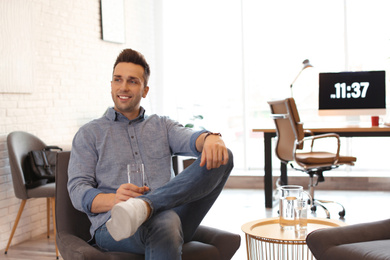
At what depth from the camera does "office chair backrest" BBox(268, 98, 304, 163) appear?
422cm

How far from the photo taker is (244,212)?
471 centimetres

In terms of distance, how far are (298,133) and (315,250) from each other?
7.48 feet

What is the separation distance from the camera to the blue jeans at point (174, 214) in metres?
1.75

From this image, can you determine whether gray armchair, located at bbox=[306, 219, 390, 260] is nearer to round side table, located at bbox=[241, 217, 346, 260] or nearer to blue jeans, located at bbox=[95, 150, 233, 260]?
round side table, located at bbox=[241, 217, 346, 260]

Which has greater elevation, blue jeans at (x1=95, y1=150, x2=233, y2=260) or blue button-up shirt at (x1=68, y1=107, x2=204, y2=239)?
blue button-up shirt at (x1=68, y1=107, x2=204, y2=239)

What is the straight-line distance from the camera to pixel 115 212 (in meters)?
1.68

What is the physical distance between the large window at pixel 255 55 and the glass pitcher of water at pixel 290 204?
4042 mm

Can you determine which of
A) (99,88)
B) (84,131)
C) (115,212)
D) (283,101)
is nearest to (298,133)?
(283,101)

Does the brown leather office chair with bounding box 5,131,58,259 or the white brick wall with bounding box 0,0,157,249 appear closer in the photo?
the brown leather office chair with bounding box 5,131,58,259

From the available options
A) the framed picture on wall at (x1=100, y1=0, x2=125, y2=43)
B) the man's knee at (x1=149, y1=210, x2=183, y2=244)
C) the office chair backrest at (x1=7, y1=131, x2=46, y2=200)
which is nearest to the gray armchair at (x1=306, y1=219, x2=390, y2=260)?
the man's knee at (x1=149, y1=210, x2=183, y2=244)

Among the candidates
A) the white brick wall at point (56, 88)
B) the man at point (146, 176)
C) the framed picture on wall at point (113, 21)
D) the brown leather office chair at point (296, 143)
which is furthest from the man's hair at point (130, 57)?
the framed picture on wall at point (113, 21)

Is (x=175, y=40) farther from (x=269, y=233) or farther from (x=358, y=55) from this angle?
(x=269, y=233)

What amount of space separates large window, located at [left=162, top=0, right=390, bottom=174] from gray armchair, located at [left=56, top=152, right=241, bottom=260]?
168 inches

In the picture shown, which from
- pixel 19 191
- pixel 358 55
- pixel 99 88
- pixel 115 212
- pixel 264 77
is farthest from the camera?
pixel 264 77
